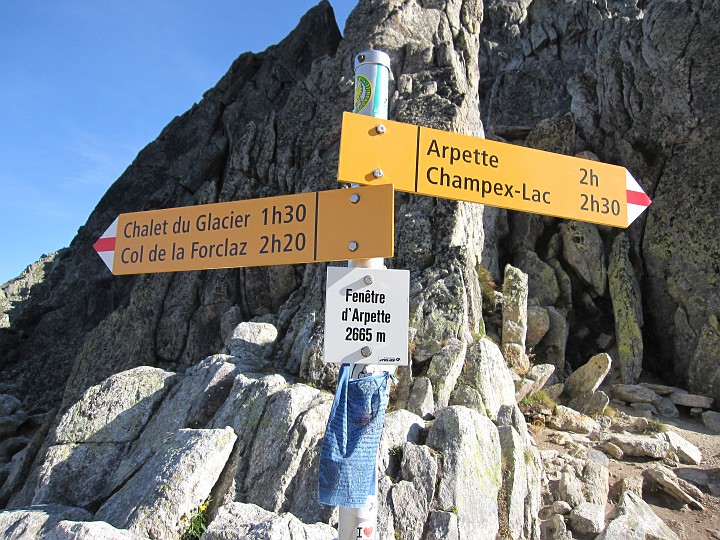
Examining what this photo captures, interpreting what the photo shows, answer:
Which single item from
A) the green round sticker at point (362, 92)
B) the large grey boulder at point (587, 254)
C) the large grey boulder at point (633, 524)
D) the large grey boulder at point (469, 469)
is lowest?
the large grey boulder at point (633, 524)

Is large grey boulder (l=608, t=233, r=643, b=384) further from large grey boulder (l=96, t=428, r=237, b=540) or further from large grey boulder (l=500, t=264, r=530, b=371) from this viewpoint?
large grey boulder (l=96, t=428, r=237, b=540)

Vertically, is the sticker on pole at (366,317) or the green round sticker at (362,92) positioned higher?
the green round sticker at (362,92)

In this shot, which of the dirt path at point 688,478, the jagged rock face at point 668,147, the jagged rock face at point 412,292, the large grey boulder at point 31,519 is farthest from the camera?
the jagged rock face at point 668,147

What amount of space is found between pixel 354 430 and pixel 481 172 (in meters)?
2.45

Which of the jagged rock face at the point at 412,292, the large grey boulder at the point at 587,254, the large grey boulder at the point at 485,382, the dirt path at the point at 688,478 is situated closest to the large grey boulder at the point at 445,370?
the jagged rock face at the point at 412,292

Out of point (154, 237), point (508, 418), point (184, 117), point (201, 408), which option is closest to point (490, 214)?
point (508, 418)

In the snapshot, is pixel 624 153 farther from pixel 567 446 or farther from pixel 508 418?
pixel 508 418

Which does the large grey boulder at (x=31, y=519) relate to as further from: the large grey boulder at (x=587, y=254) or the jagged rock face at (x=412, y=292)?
the large grey boulder at (x=587, y=254)

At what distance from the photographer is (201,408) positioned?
1052 centimetres

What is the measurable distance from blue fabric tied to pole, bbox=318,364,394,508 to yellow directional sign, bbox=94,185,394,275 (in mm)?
996

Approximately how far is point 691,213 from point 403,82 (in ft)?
37.2

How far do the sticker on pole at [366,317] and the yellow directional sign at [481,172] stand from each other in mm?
836

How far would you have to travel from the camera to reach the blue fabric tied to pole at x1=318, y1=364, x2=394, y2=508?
3943 millimetres

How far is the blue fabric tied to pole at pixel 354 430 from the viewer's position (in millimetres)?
3943
